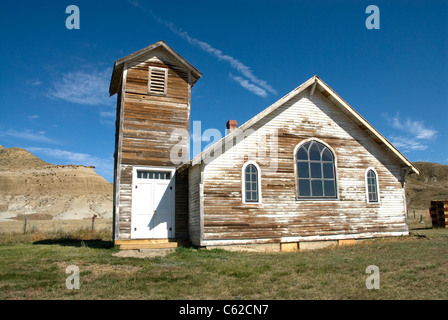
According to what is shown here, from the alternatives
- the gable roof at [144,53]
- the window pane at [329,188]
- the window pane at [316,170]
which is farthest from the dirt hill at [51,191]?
the window pane at [329,188]

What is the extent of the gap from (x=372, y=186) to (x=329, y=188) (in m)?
2.24

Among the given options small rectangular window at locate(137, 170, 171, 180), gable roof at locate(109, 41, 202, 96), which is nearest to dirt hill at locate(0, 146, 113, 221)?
gable roof at locate(109, 41, 202, 96)

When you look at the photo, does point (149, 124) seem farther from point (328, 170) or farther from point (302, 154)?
point (328, 170)

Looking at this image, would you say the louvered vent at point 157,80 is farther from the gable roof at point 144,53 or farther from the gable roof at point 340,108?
the gable roof at point 340,108

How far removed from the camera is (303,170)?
14578 mm

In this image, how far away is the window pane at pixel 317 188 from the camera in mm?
14611

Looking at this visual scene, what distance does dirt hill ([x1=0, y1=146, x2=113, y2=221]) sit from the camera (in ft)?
213

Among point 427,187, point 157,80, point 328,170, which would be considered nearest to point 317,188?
point 328,170

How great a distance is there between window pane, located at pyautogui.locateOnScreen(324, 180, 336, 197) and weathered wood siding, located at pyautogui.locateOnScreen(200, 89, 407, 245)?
29cm

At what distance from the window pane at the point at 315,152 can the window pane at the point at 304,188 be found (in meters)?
1.06

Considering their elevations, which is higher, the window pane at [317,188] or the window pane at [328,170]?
the window pane at [328,170]
